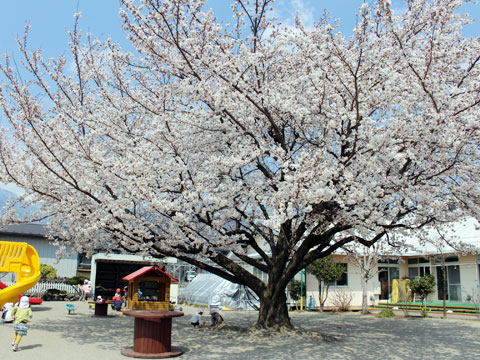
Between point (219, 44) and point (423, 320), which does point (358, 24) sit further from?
point (423, 320)

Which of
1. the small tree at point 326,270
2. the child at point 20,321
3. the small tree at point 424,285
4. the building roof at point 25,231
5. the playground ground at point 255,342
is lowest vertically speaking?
the playground ground at point 255,342

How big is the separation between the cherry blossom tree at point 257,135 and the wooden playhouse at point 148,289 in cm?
564

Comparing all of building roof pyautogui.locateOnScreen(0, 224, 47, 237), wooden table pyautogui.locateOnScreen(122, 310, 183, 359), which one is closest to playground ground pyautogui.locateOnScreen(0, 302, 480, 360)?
wooden table pyautogui.locateOnScreen(122, 310, 183, 359)

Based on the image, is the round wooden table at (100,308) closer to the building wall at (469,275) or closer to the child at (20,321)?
the child at (20,321)

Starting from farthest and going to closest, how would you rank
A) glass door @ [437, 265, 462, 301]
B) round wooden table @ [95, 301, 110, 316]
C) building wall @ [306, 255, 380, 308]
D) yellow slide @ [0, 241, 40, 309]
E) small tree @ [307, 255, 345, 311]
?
building wall @ [306, 255, 380, 308] < small tree @ [307, 255, 345, 311] < glass door @ [437, 265, 462, 301] < round wooden table @ [95, 301, 110, 316] < yellow slide @ [0, 241, 40, 309]

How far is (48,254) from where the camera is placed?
30359mm

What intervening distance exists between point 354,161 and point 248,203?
3536 mm

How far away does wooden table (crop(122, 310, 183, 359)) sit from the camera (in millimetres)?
9367

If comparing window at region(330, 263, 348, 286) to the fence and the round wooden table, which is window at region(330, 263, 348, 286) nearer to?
the round wooden table

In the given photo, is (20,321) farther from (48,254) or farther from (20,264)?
(48,254)

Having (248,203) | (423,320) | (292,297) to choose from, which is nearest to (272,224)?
(248,203)

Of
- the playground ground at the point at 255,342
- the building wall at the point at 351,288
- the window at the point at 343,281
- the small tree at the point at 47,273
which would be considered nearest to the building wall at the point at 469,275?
the building wall at the point at 351,288

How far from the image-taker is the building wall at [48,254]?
2972 cm

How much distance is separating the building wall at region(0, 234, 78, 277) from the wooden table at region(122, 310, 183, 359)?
73.9 feet
